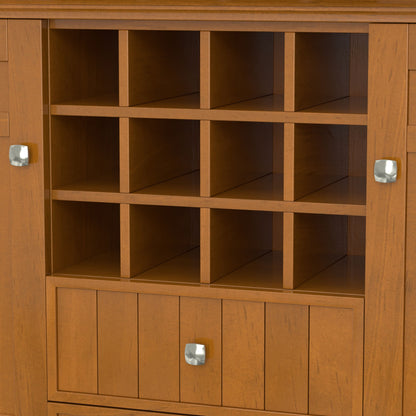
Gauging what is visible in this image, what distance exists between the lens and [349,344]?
204cm

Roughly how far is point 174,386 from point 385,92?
76 cm

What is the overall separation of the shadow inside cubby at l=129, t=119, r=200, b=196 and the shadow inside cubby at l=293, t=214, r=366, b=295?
9.8 inches

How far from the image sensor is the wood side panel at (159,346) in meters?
2.14

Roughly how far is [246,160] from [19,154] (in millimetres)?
520

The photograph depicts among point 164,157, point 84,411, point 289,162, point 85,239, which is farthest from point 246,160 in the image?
point 84,411

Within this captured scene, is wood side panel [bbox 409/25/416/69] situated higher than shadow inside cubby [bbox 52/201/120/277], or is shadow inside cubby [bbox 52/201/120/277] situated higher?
wood side panel [bbox 409/25/416/69]

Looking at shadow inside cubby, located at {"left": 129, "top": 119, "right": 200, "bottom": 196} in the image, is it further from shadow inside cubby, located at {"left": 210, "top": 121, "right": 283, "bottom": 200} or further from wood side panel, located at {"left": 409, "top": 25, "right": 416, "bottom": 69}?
wood side panel, located at {"left": 409, "top": 25, "right": 416, "bottom": 69}

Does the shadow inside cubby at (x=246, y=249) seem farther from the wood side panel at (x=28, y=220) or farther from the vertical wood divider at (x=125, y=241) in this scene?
the wood side panel at (x=28, y=220)

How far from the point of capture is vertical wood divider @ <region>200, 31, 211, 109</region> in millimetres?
2031

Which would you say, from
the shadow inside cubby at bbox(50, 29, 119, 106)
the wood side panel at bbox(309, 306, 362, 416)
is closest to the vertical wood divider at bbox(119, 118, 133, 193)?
the shadow inside cubby at bbox(50, 29, 119, 106)

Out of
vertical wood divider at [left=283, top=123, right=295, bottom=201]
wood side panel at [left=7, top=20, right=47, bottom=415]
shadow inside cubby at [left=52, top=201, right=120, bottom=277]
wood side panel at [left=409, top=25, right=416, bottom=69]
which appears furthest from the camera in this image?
shadow inside cubby at [left=52, top=201, right=120, bottom=277]

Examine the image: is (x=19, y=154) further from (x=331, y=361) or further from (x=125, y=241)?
(x=331, y=361)

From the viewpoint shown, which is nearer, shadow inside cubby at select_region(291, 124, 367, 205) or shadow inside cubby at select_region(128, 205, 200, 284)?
shadow inside cubby at select_region(291, 124, 367, 205)

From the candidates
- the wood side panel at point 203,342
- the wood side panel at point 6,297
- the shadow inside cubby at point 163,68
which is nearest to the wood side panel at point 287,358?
the wood side panel at point 203,342
